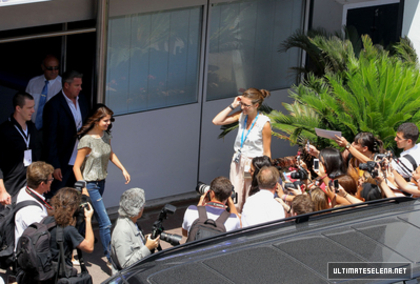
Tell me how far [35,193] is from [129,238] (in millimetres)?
1016

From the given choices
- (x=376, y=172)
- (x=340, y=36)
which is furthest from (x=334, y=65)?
(x=376, y=172)

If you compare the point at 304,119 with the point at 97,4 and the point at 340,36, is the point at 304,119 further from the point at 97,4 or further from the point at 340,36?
the point at 97,4

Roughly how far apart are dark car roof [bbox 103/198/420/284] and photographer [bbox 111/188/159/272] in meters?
0.75

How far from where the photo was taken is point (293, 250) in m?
2.56

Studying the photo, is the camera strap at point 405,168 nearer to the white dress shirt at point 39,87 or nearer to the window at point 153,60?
the window at point 153,60

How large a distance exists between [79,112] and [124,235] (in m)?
2.46

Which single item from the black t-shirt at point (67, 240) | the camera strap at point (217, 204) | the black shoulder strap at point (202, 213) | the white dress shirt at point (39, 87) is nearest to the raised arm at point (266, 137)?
the camera strap at point (217, 204)

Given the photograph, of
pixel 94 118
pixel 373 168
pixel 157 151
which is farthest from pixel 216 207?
pixel 157 151

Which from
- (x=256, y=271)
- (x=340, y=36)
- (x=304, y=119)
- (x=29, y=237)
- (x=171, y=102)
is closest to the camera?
(x=256, y=271)

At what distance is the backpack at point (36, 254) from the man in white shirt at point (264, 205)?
62.1 inches

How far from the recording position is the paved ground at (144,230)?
16.7 feet

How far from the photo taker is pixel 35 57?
7297mm

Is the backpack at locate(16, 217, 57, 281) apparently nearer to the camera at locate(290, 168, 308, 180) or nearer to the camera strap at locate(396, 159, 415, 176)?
the camera at locate(290, 168, 308, 180)

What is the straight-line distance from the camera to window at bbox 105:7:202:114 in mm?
6559
